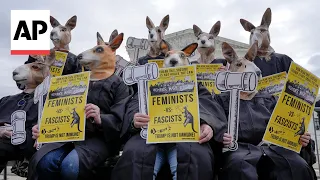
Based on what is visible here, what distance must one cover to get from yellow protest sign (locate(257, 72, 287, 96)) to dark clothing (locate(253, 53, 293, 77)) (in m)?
0.55

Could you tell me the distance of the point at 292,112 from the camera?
253cm

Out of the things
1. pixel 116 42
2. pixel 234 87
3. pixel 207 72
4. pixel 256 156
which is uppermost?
pixel 116 42

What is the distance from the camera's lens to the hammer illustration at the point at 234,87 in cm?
253

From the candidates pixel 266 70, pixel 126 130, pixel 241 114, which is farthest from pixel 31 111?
pixel 266 70

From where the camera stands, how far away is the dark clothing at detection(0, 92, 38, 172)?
312 centimetres

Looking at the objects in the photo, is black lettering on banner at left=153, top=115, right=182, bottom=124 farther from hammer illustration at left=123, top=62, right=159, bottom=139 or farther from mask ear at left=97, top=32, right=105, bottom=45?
mask ear at left=97, top=32, right=105, bottom=45

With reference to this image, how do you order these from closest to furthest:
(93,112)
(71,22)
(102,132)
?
(93,112) < (102,132) < (71,22)

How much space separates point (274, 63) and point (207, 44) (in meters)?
0.84

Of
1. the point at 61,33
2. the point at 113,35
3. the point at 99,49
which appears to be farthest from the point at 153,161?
the point at 61,33

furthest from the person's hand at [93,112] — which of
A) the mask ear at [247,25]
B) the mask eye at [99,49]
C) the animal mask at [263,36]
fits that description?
the mask ear at [247,25]

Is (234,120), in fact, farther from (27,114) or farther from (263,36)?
(27,114)

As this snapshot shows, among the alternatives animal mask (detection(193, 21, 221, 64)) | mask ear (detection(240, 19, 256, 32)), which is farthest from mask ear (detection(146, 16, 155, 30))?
mask ear (detection(240, 19, 256, 32))

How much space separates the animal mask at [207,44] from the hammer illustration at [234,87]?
167cm

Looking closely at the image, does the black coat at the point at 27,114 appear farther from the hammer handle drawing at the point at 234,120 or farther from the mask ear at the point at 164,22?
the mask ear at the point at 164,22
